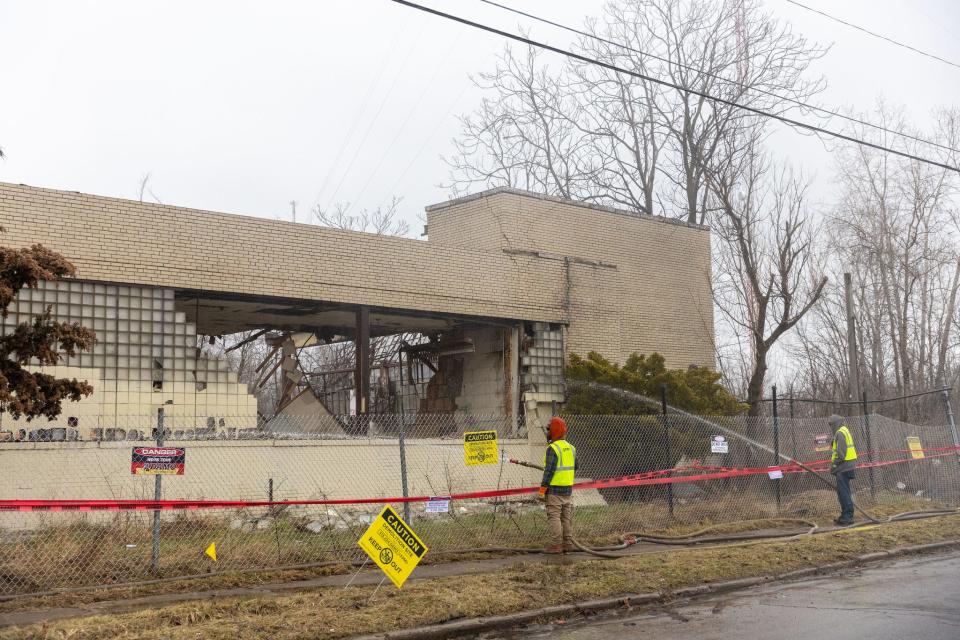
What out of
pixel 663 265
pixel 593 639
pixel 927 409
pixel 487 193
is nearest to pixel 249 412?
pixel 487 193

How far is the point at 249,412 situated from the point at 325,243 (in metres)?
3.63

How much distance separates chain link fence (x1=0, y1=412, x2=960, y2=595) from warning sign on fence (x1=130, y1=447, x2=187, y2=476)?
53 cm

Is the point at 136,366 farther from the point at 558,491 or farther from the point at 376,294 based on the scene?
the point at 558,491

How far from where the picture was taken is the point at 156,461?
33.6ft

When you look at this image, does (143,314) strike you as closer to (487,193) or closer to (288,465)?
(288,465)

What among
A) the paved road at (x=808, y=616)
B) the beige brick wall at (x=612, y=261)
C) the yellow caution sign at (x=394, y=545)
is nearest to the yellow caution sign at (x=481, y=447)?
A: the yellow caution sign at (x=394, y=545)

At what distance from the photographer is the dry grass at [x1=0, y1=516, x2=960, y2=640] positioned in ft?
25.0

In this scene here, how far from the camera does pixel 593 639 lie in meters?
7.89

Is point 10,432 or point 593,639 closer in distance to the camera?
point 593,639

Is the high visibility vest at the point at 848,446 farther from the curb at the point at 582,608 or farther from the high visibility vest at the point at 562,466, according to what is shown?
the high visibility vest at the point at 562,466

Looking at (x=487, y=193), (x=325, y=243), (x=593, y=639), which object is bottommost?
(x=593, y=639)

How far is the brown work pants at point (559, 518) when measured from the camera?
11.5 metres

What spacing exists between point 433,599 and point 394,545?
637 mm

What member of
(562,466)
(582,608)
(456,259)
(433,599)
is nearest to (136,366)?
(456,259)
